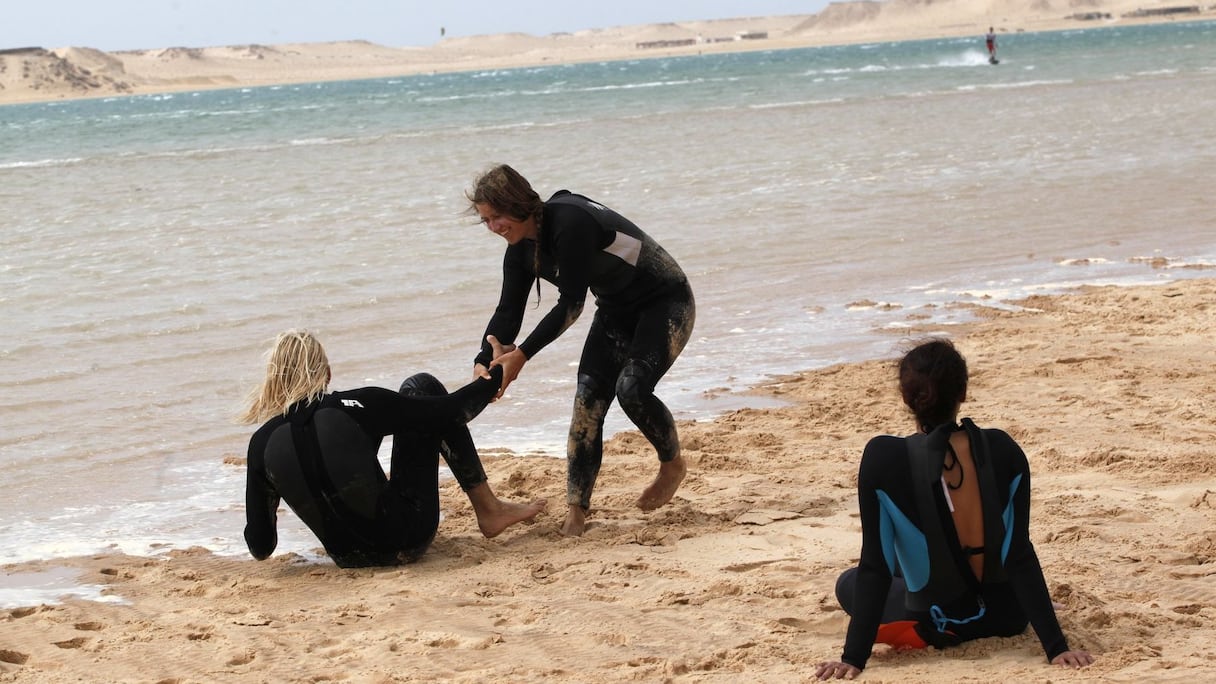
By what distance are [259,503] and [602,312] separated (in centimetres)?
151

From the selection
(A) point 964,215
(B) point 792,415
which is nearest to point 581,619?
(B) point 792,415

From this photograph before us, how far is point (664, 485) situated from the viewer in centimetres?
531

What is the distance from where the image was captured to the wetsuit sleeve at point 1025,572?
3.33 m

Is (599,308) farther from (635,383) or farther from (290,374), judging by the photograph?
(290,374)

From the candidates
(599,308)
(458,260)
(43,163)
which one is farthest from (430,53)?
Answer: (599,308)

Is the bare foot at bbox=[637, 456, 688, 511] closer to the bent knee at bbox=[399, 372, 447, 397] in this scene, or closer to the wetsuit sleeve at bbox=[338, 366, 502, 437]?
the wetsuit sleeve at bbox=[338, 366, 502, 437]

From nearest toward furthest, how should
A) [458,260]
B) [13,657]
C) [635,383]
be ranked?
[13,657] → [635,383] → [458,260]

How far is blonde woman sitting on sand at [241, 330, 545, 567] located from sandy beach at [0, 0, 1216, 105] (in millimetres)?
104945

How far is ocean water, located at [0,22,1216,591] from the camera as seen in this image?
6.91 meters

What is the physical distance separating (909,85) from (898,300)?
1479 inches

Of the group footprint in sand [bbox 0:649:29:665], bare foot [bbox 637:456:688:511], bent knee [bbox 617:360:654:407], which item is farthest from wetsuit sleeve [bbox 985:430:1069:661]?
footprint in sand [bbox 0:649:29:665]

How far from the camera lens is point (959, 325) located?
27.5 ft

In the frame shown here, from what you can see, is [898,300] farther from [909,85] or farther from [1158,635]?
[909,85]

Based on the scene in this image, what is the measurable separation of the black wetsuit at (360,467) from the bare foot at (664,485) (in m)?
0.78
